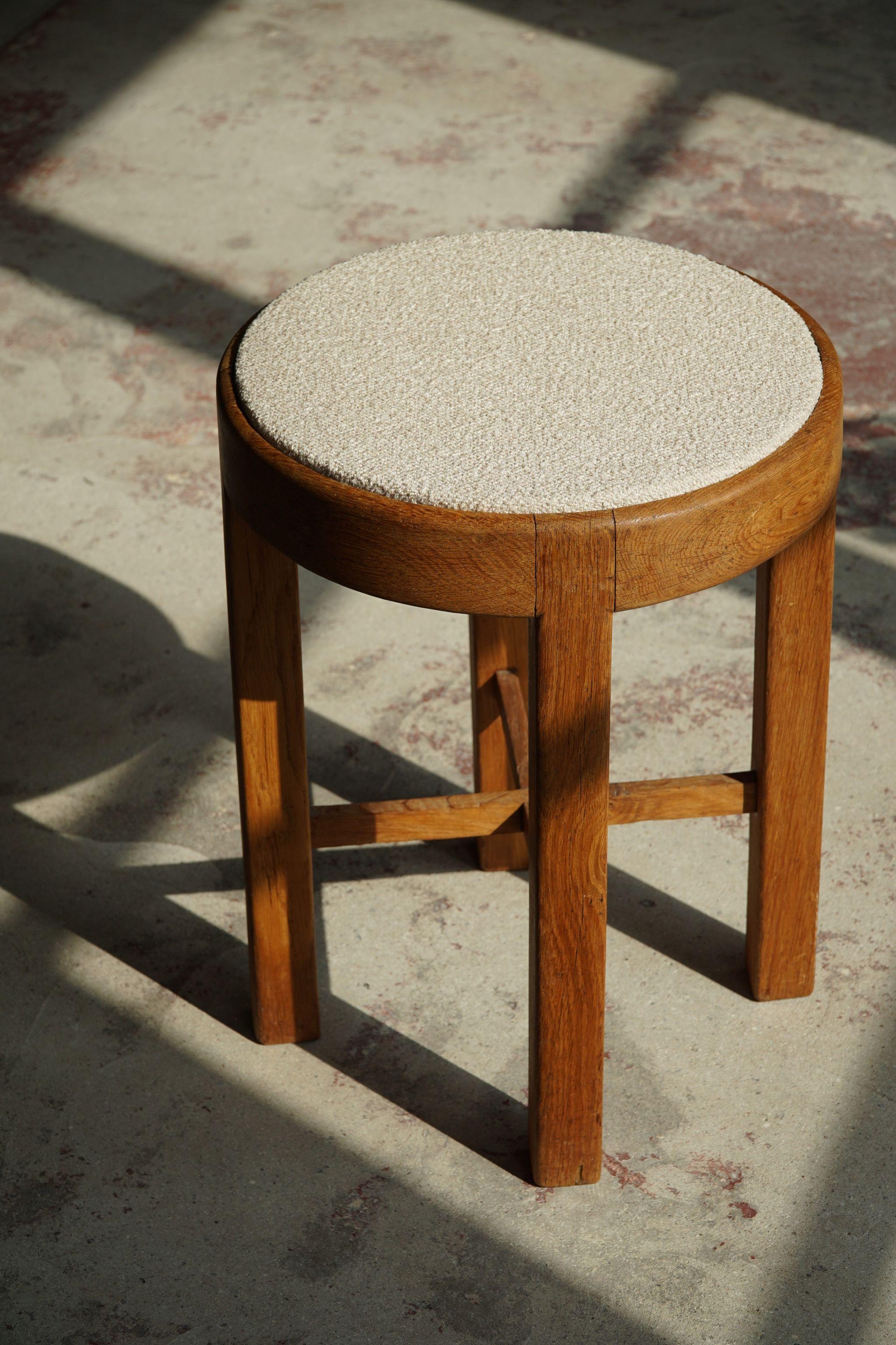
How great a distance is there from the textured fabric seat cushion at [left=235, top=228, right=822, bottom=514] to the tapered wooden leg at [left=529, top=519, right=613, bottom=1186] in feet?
0.23

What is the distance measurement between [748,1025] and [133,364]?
5.75 feet

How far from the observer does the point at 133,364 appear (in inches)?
113

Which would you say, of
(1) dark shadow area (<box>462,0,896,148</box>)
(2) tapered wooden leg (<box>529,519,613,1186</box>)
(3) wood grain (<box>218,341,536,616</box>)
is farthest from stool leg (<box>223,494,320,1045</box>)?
(1) dark shadow area (<box>462,0,896,148</box>)

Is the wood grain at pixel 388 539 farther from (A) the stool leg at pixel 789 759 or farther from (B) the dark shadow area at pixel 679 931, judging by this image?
(B) the dark shadow area at pixel 679 931

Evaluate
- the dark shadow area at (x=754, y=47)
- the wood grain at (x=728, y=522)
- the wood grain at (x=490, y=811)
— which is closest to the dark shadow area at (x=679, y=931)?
the wood grain at (x=490, y=811)

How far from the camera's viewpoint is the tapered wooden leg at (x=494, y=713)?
70.7 inches

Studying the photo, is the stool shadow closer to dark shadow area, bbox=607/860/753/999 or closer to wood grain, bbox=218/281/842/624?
dark shadow area, bbox=607/860/753/999

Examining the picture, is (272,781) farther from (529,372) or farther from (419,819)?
(529,372)

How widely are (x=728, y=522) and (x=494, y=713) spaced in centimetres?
66

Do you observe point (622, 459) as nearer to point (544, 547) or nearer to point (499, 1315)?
point (544, 547)

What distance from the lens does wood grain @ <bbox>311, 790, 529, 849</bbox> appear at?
1.56 meters

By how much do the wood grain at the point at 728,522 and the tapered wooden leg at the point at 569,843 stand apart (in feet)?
0.07

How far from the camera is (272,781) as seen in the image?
5.05ft

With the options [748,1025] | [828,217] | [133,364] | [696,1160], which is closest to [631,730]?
[748,1025]
